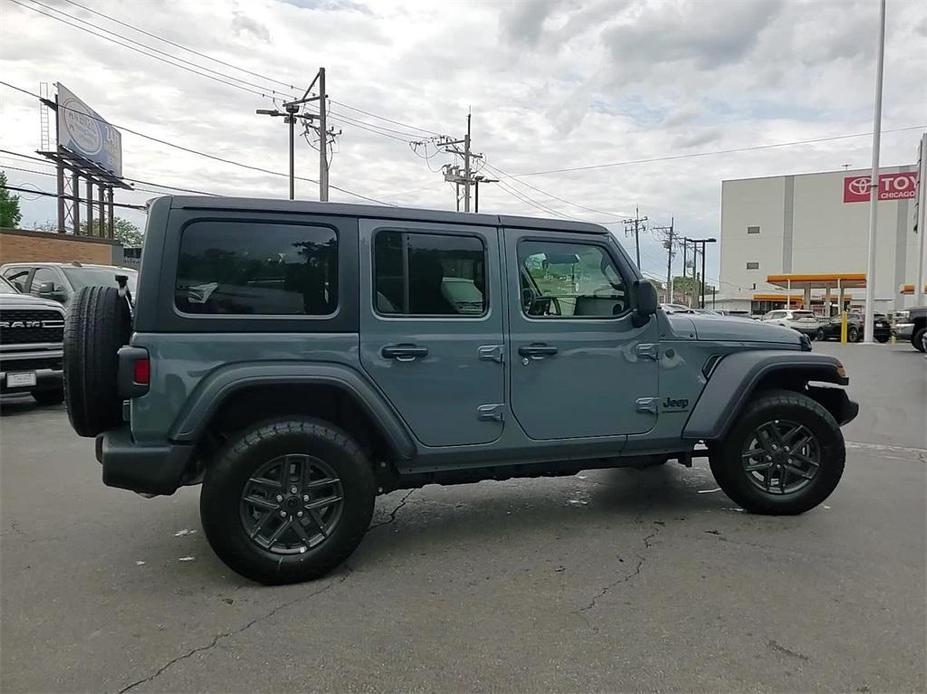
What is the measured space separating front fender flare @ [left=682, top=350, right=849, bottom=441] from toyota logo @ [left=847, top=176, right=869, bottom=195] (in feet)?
203

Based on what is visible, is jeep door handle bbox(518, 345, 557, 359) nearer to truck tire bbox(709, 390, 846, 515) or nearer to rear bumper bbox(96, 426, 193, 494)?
truck tire bbox(709, 390, 846, 515)

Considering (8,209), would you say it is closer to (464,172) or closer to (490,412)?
(464,172)

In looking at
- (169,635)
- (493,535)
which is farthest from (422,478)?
(169,635)

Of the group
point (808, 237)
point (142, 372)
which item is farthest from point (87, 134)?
point (808, 237)

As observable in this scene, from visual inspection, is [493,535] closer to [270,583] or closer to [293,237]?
[270,583]

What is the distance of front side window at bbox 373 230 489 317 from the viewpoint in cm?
356

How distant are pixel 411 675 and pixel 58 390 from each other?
7920 millimetres

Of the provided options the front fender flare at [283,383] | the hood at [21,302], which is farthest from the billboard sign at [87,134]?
the front fender flare at [283,383]

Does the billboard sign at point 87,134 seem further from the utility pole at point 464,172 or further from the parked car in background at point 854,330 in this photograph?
the parked car in background at point 854,330

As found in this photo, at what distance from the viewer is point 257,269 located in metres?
3.35

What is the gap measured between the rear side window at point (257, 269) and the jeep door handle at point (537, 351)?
1.12m

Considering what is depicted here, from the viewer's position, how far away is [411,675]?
8.30ft

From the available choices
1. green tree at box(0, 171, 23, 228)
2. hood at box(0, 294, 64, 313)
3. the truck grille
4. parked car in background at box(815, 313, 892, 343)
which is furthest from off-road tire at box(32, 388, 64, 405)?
green tree at box(0, 171, 23, 228)

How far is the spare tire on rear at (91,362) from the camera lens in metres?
3.21
